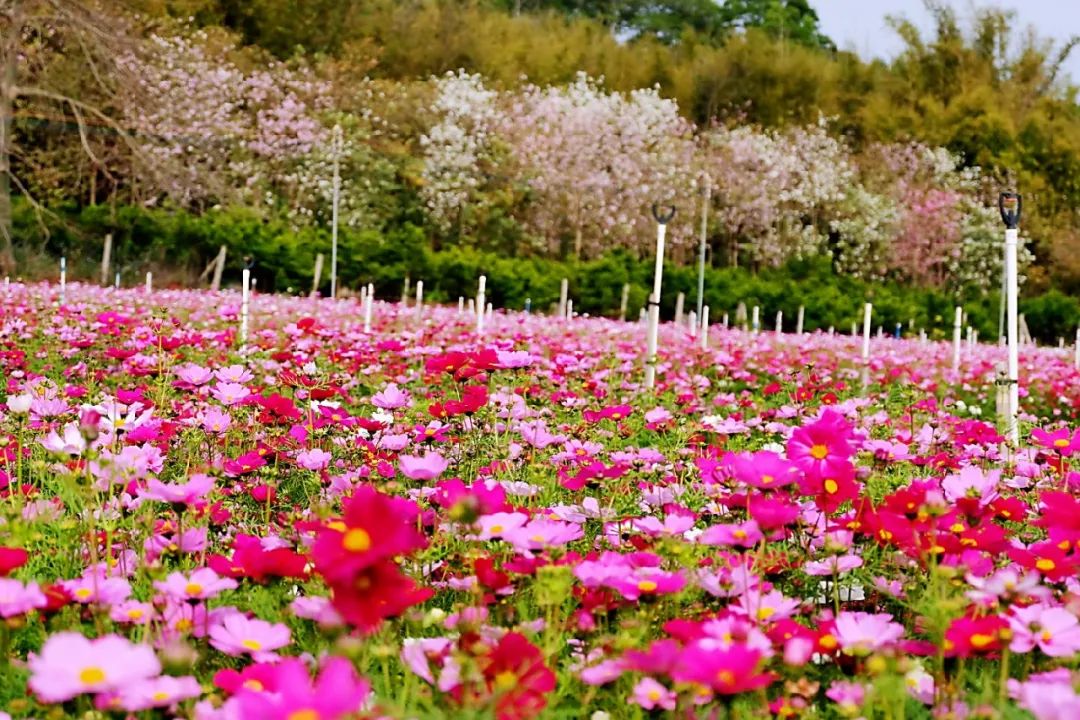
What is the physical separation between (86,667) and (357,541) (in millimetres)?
233

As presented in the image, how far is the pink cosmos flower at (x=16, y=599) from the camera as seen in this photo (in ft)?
3.44

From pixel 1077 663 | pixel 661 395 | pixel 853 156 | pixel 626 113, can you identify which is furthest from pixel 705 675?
pixel 853 156

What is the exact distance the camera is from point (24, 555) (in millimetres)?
1149

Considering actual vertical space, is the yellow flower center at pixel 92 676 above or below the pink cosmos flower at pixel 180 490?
below

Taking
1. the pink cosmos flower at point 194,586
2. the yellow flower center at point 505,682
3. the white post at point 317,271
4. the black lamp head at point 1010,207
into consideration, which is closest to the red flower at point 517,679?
the yellow flower center at point 505,682

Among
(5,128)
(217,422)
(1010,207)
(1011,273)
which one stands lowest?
(217,422)

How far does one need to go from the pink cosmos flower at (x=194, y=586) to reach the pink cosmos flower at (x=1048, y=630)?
2.73 ft

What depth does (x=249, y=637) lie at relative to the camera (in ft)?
3.77

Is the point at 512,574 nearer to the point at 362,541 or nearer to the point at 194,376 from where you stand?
the point at 362,541

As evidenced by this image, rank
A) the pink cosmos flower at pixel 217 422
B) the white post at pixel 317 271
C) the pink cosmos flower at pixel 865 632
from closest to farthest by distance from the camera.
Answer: the pink cosmos flower at pixel 865 632
the pink cosmos flower at pixel 217 422
the white post at pixel 317 271

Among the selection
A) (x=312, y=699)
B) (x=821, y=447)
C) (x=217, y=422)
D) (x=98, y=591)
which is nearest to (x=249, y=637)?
(x=98, y=591)

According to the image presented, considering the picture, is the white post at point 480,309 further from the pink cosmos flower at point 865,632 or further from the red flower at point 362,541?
the red flower at point 362,541

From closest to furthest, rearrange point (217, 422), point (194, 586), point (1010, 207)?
1. point (194, 586)
2. point (217, 422)
3. point (1010, 207)

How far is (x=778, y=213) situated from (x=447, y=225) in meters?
7.83
